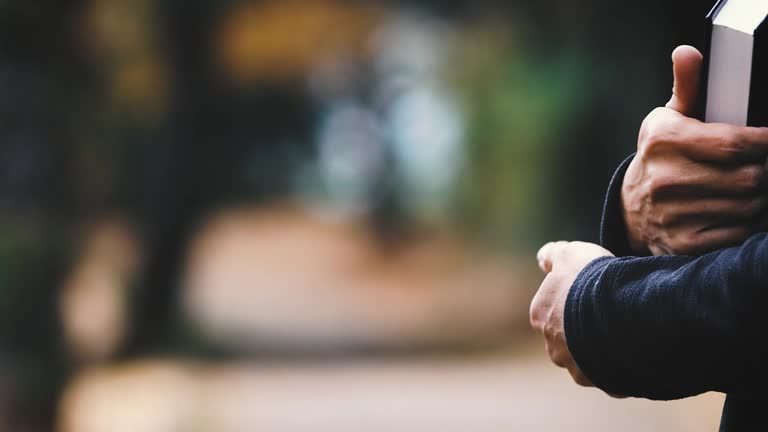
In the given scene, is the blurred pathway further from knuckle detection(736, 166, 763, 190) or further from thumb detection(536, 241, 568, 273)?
knuckle detection(736, 166, 763, 190)

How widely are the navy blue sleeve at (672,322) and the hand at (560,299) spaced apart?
4 cm

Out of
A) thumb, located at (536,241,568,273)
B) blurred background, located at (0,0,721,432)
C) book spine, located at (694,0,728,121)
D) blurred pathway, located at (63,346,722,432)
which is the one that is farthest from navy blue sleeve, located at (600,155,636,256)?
blurred pathway, located at (63,346,722,432)

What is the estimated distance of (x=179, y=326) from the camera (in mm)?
8562

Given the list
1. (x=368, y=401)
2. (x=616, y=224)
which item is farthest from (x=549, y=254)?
(x=368, y=401)

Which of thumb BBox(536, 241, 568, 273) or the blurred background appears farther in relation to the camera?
the blurred background

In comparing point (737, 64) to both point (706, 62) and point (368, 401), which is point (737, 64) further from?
point (368, 401)

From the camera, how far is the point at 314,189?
50.4 feet

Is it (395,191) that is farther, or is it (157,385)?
(395,191)

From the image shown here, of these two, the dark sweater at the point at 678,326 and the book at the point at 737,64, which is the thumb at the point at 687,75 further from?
the dark sweater at the point at 678,326

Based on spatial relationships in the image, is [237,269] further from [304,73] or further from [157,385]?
[157,385]

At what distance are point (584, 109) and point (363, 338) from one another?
3.18 metres

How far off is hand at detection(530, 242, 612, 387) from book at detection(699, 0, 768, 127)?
21cm

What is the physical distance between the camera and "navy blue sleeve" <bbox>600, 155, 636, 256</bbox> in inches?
47.8

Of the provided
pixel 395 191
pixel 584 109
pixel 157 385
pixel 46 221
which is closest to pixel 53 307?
pixel 46 221
